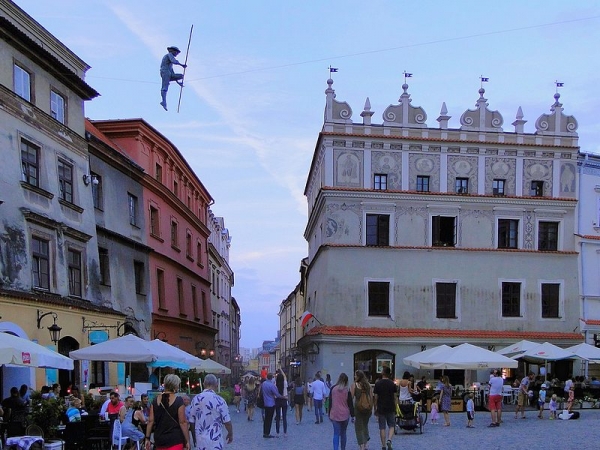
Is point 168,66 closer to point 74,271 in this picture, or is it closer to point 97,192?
point 74,271

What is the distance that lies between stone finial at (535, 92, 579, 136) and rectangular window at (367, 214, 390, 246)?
31.0 feet

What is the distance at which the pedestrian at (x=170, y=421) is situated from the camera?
364 inches

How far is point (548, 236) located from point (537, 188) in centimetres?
250

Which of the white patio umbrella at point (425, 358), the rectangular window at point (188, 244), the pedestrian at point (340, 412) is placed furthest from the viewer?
the rectangular window at point (188, 244)

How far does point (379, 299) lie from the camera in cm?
3584

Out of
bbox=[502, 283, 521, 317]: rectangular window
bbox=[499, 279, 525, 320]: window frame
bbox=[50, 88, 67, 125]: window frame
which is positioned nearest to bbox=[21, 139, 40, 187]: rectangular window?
bbox=[50, 88, 67, 125]: window frame

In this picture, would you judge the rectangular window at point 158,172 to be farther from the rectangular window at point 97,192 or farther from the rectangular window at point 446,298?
the rectangular window at point 446,298

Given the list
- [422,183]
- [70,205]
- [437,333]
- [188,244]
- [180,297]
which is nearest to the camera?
[70,205]

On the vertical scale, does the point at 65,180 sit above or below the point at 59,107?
below

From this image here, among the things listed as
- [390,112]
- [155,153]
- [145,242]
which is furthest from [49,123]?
[390,112]

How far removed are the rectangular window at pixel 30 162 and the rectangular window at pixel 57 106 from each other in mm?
1842

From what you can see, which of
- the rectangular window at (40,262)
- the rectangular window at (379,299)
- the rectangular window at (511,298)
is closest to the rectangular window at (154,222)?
the rectangular window at (379,299)

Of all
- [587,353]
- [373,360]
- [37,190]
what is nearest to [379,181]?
[373,360]

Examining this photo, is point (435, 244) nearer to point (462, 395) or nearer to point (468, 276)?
point (468, 276)
